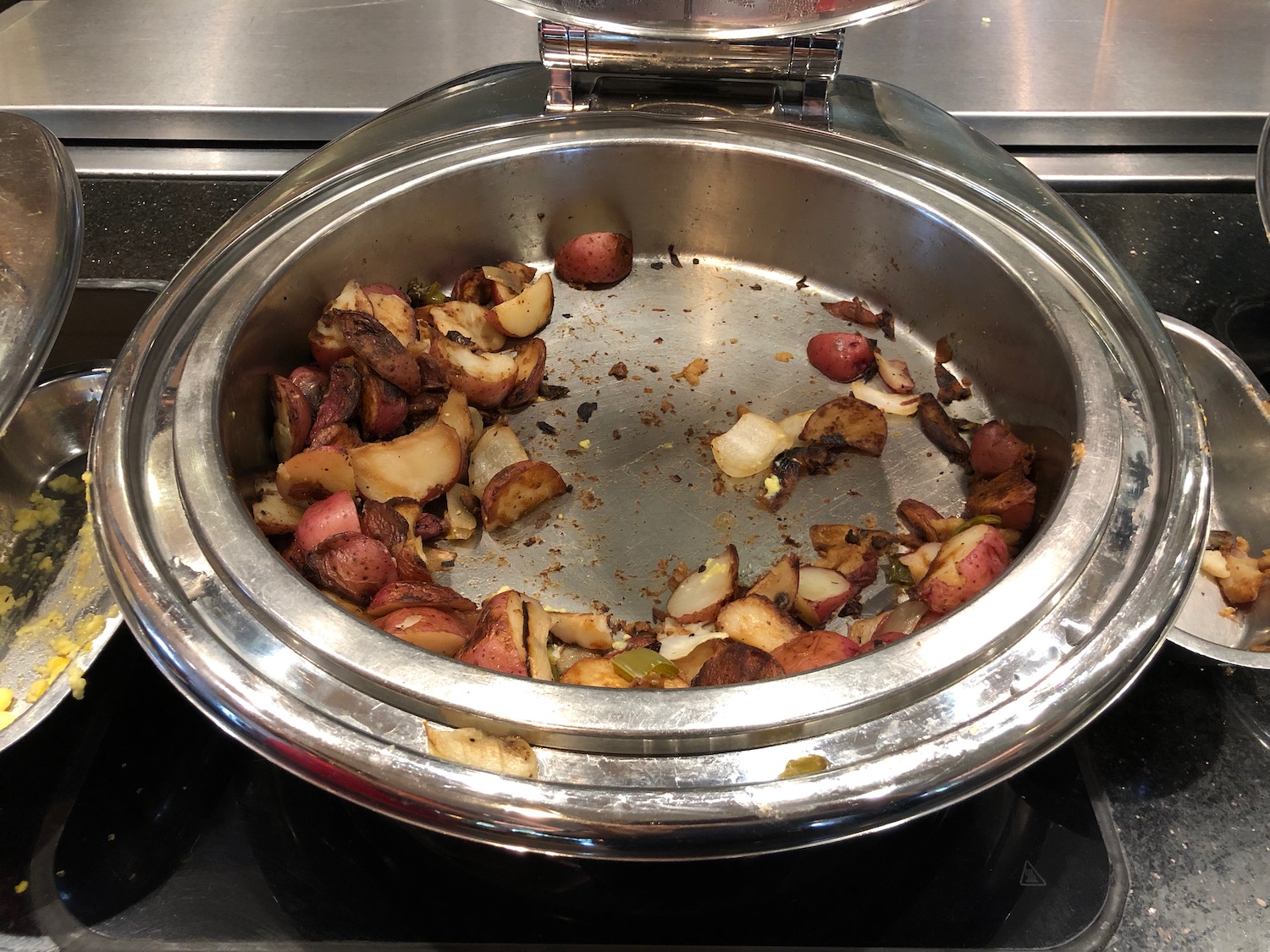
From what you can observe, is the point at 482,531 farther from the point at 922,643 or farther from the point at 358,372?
the point at 922,643

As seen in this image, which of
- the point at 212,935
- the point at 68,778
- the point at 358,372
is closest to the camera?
the point at 212,935

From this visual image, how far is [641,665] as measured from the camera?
0.81 m

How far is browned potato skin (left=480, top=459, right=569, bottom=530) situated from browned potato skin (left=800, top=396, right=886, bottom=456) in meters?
0.32

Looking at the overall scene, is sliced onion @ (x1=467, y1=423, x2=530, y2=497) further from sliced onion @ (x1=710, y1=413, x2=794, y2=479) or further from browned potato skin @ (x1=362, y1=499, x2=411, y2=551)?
sliced onion @ (x1=710, y1=413, x2=794, y2=479)

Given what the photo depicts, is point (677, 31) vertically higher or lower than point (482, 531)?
higher

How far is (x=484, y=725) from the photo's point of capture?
65cm

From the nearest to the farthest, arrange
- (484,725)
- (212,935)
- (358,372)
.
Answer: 1. (484,725)
2. (212,935)
3. (358,372)

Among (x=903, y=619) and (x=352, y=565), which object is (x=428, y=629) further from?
(x=903, y=619)

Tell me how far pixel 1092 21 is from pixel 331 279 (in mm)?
1603

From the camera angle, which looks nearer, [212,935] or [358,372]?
[212,935]

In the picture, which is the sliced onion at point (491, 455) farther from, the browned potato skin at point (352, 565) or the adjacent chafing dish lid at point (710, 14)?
the adjacent chafing dish lid at point (710, 14)

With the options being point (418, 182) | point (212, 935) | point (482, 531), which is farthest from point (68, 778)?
point (418, 182)

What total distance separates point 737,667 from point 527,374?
1.71 ft

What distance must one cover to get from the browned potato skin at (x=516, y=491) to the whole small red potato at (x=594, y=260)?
0.35m
